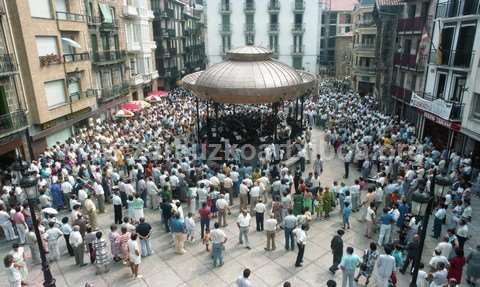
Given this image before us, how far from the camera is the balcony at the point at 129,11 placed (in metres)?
34.6

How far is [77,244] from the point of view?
35.7 feet

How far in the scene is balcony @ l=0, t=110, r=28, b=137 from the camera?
19047mm

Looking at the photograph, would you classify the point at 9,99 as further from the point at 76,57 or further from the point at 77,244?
the point at 77,244

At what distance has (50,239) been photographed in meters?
11.0

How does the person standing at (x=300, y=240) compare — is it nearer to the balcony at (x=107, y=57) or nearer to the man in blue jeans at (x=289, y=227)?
the man in blue jeans at (x=289, y=227)

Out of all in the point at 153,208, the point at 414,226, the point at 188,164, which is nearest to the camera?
the point at 414,226

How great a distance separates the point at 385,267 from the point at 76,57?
2615 cm

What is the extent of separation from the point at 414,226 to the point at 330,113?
68.5ft

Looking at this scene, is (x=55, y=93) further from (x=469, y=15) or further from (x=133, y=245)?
(x=469, y=15)

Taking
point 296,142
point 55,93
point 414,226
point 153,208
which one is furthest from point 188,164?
point 55,93

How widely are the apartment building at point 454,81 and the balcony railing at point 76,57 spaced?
26283 mm

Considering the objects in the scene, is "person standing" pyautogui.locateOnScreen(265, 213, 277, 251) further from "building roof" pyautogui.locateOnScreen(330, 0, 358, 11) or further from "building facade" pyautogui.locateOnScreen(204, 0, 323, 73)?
"building roof" pyautogui.locateOnScreen(330, 0, 358, 11)

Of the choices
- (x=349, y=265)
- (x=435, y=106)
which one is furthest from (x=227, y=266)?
(x=435, y=106)

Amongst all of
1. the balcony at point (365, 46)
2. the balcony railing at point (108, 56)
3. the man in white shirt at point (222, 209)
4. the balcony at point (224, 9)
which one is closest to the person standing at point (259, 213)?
the man in white shirt at point (222, 209)
